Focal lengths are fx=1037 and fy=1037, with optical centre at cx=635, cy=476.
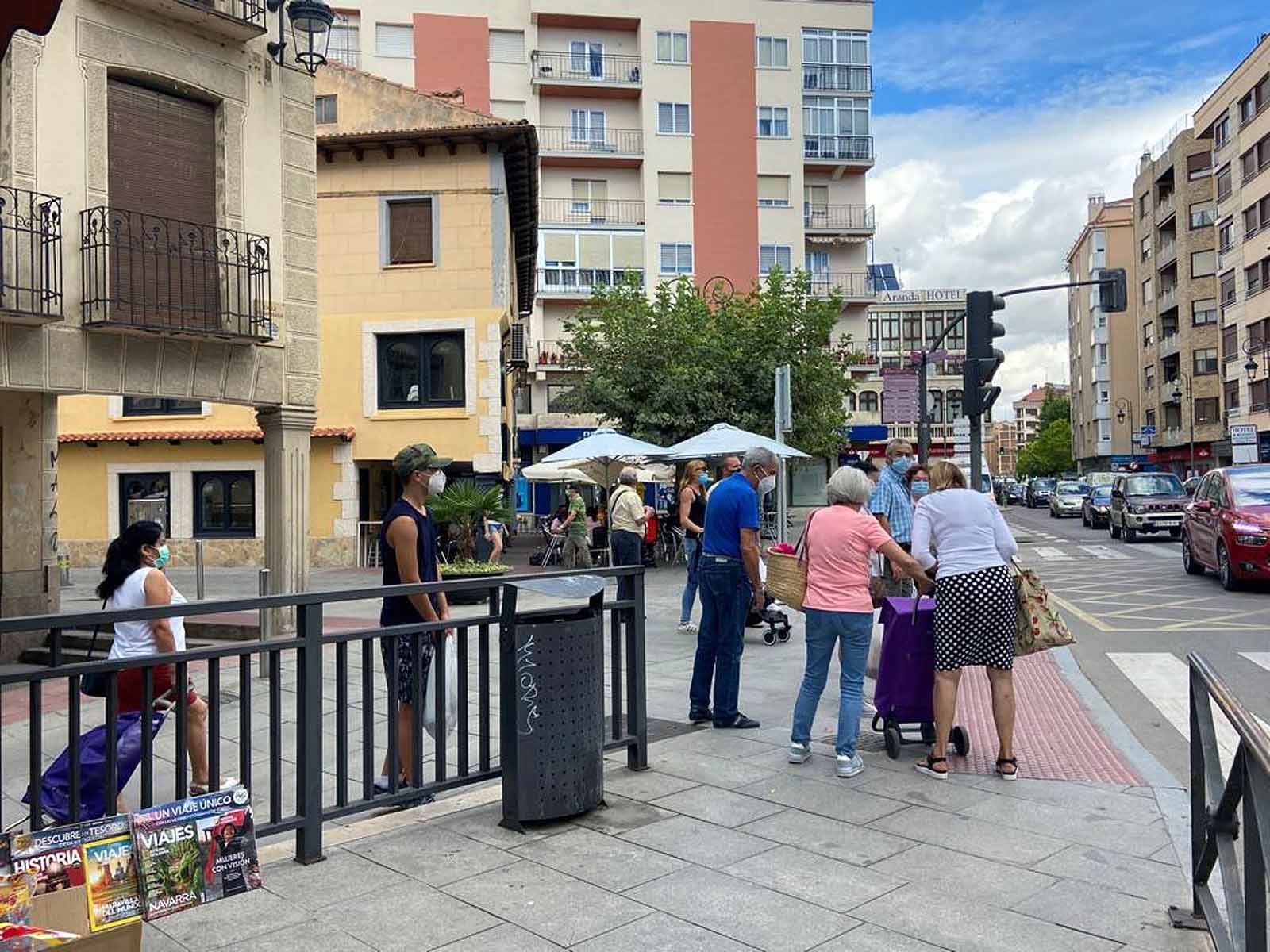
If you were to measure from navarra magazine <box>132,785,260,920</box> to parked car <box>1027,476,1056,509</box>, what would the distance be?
2436 inches

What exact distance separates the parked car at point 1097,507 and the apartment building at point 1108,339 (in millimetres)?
39438

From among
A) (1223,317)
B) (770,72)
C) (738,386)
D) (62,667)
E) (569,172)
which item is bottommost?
(62,667)

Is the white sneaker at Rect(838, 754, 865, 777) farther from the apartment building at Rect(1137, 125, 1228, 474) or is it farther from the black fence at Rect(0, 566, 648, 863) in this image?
the apartment building at Rect(1137, 125, 1228, 474)

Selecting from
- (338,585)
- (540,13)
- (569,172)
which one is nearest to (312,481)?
(338,585)

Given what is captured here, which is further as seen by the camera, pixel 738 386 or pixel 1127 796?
pixel 738 386

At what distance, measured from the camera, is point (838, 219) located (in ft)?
155

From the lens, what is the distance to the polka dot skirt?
19.0 ft

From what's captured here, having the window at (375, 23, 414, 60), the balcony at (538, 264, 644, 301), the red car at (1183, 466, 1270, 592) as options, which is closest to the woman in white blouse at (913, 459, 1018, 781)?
the red car at (1183, 466, 1270, 592)

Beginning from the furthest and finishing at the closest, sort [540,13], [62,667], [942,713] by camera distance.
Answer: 1. [540,13]
2. [942,713]
3. [62,667]

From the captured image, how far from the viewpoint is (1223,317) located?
51.6 meters

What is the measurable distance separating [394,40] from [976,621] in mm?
42412

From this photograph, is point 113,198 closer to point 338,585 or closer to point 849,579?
point 849,579

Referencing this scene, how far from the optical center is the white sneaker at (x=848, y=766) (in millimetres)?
5852

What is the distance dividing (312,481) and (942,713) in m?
20.1
